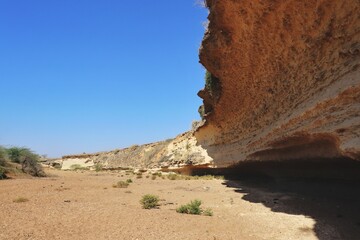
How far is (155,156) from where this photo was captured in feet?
101

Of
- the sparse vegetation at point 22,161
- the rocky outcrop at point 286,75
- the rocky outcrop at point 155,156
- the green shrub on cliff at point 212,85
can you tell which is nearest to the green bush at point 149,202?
the rocky outcrop at point 286,75

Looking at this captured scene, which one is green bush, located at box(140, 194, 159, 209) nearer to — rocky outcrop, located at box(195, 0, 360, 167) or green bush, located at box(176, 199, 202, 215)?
green bush, located at box(176, 199, 202, 215)

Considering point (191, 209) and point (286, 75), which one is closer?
point (191, 209)

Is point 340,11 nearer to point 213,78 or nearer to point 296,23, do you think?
point 296,23

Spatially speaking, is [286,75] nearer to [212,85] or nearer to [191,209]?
[191,209]

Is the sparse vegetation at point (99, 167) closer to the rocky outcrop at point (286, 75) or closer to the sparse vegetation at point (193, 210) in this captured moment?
the rocky outcrop at point (286, 75)

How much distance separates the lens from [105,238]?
5.65 m

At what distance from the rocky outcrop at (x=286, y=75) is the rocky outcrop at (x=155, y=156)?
712 centimetres

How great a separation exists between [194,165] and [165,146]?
326 inches

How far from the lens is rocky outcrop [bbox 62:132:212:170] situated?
24344 mm

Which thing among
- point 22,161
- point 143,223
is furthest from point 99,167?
point 143,223

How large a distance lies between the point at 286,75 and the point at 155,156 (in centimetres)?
2134

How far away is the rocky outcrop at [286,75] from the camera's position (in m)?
7.25

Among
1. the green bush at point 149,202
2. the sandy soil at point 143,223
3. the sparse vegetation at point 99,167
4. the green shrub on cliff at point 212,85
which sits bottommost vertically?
the sandy soil at point 143,223
